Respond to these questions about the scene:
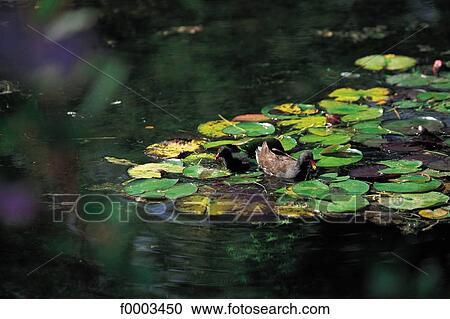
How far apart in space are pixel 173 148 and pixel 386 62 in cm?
186

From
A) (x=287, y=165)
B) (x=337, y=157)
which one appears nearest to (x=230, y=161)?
(x=287, y=165)

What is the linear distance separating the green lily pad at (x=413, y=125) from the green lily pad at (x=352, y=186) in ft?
2.23

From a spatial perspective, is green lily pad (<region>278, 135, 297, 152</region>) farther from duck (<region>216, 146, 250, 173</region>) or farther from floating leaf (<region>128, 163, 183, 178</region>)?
floating leaf (<region>128, 163, 183, 178</region>)

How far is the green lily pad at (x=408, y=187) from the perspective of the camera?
111 inches

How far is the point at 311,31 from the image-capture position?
18.6 ft

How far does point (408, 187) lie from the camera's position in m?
2.85

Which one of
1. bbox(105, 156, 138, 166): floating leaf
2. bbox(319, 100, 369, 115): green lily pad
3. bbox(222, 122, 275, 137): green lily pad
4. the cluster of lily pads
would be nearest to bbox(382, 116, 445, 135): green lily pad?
the cluster of lily pads

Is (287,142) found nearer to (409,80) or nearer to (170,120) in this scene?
(170,120)

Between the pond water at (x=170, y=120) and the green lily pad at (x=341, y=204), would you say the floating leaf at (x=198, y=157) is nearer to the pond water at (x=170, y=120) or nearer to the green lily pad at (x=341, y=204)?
the pond water at (x=170, y=120)
